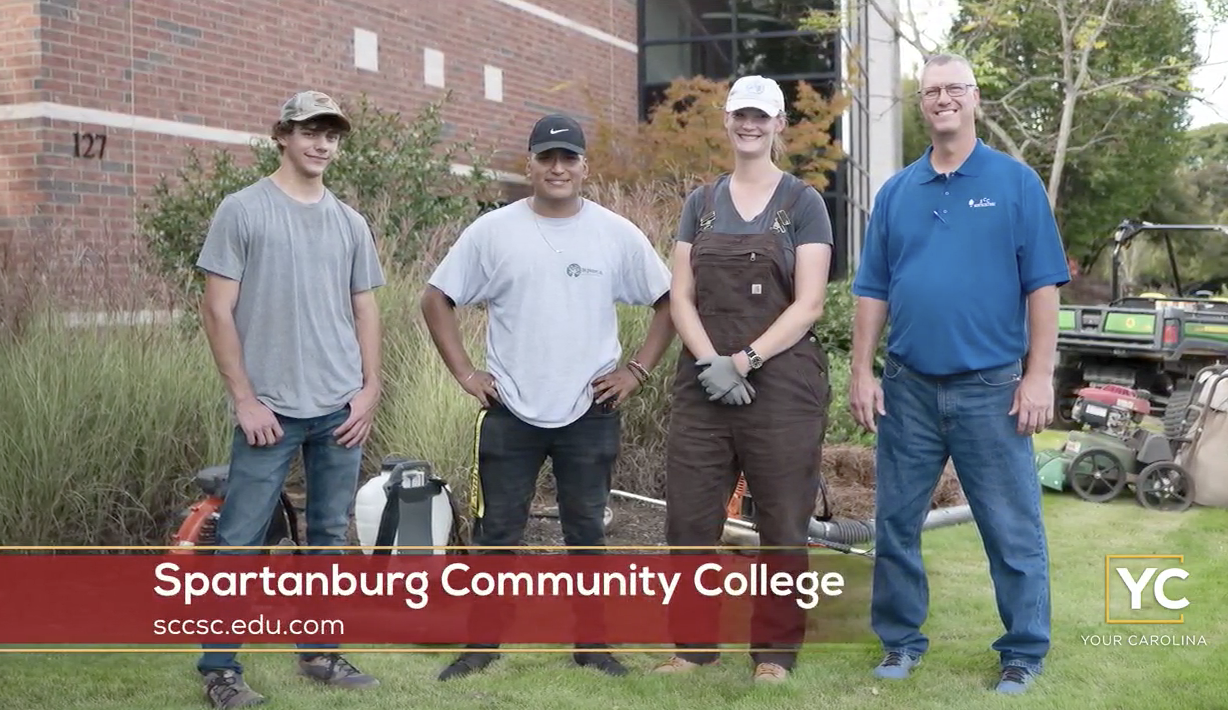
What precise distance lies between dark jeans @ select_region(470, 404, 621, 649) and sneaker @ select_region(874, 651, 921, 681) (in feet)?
3.63

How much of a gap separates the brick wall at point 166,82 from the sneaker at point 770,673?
14.8 ft

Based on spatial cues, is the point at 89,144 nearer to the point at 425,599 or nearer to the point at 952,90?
the point at 425,599

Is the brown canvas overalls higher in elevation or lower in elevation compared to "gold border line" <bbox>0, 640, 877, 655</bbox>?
higher

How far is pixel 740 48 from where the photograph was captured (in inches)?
925

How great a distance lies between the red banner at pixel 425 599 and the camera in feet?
15.9

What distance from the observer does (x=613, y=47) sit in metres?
21.9

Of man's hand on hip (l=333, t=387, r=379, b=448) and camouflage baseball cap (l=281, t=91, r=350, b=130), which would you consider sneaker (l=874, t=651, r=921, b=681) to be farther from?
camouflage baseball cap (l=281, t=91, r=350, b=130)

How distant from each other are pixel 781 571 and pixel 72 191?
8839 mm

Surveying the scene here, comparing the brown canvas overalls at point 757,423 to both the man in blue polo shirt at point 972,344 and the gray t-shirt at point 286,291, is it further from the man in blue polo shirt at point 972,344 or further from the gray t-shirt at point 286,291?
the gray t-shirt at point 286,291

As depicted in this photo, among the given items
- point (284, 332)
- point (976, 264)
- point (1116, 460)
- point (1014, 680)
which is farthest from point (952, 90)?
point (1116, 460)

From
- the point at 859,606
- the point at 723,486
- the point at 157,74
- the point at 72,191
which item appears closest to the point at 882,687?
the point at 723,486

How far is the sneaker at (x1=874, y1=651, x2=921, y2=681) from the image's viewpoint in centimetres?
482

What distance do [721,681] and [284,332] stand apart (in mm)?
1937

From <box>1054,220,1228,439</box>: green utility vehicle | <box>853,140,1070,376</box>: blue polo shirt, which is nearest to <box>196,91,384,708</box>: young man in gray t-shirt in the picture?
<box>853,140,1070,376</box>: blue polo shirt
